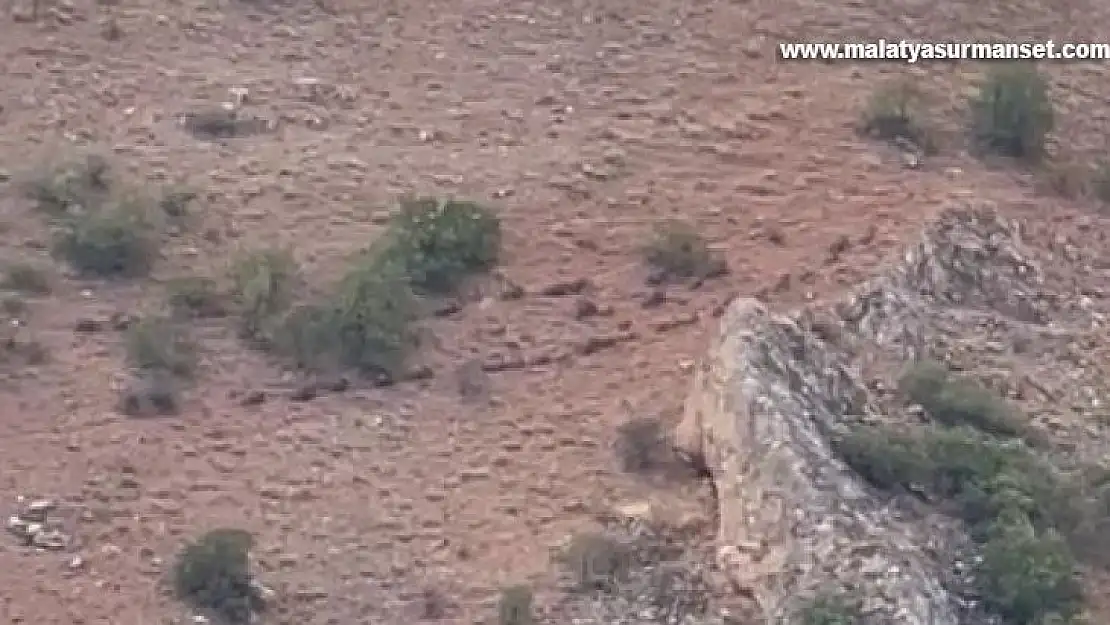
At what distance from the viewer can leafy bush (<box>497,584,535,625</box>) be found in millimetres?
10820

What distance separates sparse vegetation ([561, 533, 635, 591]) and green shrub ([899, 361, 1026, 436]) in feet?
6.26

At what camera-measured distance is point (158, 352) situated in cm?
1290

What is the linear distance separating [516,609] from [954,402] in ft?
9.16

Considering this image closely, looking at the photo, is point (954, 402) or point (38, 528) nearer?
point (38, 528)

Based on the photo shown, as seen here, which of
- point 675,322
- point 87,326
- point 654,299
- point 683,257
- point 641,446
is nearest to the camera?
point 641,446

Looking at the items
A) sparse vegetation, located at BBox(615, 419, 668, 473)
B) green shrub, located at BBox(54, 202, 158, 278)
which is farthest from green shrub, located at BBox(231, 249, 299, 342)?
sparse vegetation, located at BBox(615, 419, 668, 473)

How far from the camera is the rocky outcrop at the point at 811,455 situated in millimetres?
10695

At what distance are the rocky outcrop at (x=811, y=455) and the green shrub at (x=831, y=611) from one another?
6 centimetres

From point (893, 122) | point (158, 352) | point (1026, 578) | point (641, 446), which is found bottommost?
point (1026, 578)

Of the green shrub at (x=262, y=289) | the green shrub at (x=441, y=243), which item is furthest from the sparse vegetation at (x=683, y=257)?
the green shrub at (x=262, y=289)

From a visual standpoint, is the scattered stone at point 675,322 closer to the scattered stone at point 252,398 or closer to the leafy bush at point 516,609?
the scattered stone at point 252,398

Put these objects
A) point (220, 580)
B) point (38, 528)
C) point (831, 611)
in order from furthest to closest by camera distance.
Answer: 1. point (38, 528)
2. point (220, 580)
3. point (831, 611)

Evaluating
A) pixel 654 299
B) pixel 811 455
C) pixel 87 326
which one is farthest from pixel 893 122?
pixel 87 326

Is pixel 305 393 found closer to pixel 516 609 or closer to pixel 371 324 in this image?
pixel 371 324
